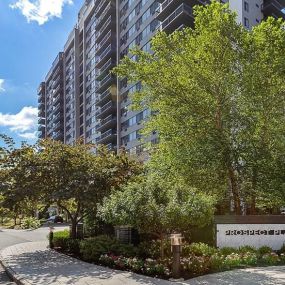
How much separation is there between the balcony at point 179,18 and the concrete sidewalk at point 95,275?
44.2 meters

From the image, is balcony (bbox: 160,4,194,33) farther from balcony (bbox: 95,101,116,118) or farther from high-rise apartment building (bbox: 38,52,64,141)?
high-rise apartment building (bbox: 38,52,64,141)

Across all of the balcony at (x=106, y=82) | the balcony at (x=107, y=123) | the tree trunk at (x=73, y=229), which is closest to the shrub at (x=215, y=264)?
the tree trunk at (x=73, y=229)

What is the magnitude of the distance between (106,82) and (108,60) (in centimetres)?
455

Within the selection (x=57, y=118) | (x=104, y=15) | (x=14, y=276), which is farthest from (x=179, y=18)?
(x=57, y=118)

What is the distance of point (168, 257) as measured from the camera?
44.5 feet

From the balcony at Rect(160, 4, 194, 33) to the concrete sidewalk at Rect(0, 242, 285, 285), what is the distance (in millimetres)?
44239

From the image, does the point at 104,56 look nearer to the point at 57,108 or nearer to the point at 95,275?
the point at 57,108

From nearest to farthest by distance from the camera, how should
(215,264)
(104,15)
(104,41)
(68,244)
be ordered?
(215,264) → (68,244) → (104,15) → (104,41)

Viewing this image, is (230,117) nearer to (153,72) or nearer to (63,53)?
(153,72)

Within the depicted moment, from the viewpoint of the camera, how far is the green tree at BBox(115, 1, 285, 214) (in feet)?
62.0

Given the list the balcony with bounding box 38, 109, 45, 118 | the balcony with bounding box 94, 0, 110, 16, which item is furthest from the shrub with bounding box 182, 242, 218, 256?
the balcony with bounding box 38, 109, 45, 118

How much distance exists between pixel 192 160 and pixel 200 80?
3.54 meters

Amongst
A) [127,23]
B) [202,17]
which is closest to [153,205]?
[202,17]

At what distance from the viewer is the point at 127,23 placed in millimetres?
73500
